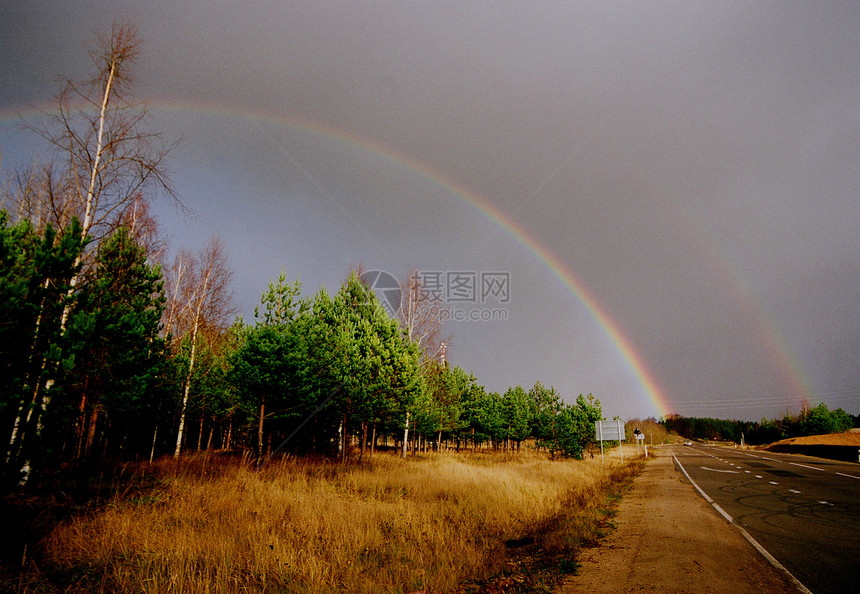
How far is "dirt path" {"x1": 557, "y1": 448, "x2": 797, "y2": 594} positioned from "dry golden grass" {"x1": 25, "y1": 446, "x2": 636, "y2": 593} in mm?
830

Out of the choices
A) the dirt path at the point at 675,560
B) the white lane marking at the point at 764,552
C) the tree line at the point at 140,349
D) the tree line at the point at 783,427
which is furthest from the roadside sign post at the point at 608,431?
the tree line at the point at 783,427

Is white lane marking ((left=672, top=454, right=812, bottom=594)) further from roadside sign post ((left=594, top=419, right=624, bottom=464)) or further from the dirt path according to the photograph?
roadside sign post ((left=594, top=419, right=624, bottom=464))

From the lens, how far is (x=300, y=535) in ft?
26.0

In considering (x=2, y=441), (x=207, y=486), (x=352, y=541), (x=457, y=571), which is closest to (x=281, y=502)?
(x=207, y=486)

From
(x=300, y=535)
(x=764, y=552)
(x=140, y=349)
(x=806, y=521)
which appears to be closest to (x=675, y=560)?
(x=764, y=552)

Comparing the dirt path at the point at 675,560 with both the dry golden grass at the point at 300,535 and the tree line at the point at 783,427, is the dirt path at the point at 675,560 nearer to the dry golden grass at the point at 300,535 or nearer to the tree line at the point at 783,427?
the dry golden grass at the point at 300,535

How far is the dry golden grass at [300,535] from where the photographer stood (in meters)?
5.95

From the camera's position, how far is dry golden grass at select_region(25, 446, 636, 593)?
595 centimetres

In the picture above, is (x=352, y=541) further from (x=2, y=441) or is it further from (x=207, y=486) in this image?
(x=2, y=441)

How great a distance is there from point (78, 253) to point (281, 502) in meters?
7.72

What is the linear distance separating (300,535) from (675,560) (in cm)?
637

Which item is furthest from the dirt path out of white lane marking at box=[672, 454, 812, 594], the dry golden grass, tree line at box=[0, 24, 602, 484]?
tree line at box=[0, 24, 602, 484]

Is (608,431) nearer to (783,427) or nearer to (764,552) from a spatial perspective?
(764,552)

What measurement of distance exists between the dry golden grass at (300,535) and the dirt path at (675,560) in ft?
2.72
